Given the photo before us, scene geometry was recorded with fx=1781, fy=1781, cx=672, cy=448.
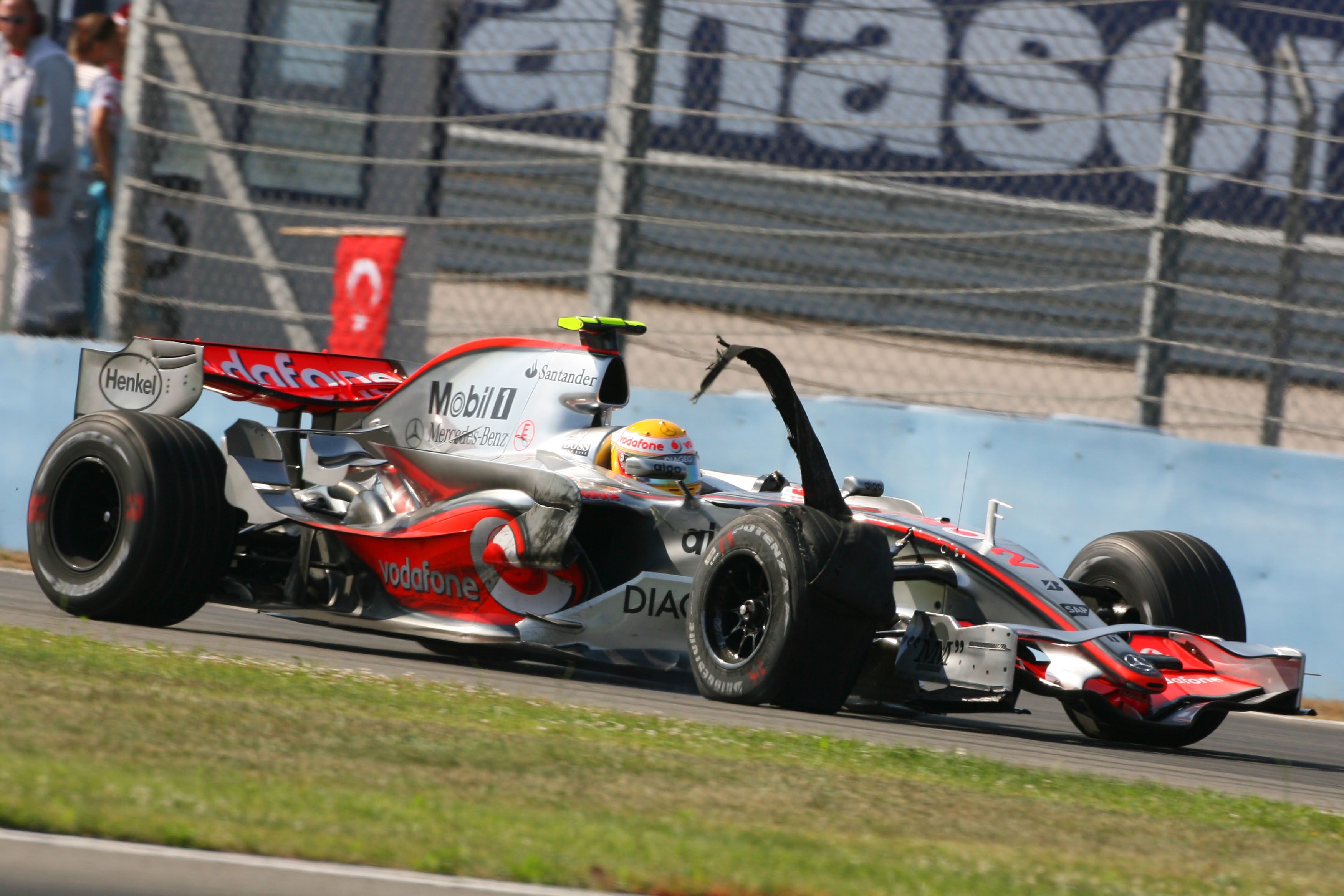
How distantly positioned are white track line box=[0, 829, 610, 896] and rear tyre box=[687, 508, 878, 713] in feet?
8.52

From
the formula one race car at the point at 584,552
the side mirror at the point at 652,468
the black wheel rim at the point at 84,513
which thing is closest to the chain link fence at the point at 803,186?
the formula one race car at the point at 584,552

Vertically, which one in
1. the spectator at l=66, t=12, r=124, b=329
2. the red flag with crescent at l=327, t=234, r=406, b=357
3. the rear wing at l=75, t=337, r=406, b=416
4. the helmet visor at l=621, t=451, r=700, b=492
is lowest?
the helmet visor at l=621, t=451, r=700, b=492

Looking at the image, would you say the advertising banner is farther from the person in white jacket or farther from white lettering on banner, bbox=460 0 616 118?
the person in white jacket

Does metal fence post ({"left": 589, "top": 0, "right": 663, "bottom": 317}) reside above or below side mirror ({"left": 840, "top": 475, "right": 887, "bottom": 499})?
above

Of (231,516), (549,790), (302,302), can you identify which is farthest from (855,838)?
→ (302,302)

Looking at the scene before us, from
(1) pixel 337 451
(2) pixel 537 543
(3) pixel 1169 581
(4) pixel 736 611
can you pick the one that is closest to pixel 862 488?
(4) pixel 736 611

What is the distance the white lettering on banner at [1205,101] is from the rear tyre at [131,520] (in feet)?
15.1

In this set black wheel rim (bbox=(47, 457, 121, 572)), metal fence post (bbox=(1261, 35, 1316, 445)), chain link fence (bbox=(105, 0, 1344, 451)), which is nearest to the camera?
black wheel rim (bbox=(47, 457, 121, 572))

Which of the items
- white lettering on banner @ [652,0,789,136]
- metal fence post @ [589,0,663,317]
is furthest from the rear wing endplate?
white lettering on banner @ [652,0,789,136]

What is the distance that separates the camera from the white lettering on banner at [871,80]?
9078mm

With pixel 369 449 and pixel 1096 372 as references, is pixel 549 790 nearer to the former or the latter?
pixel 369 449

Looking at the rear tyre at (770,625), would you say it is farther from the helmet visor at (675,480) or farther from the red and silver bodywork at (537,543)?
the helmet visor at (675,480)

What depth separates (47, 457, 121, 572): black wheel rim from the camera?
7215 mm

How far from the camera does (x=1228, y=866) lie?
3.92 m
